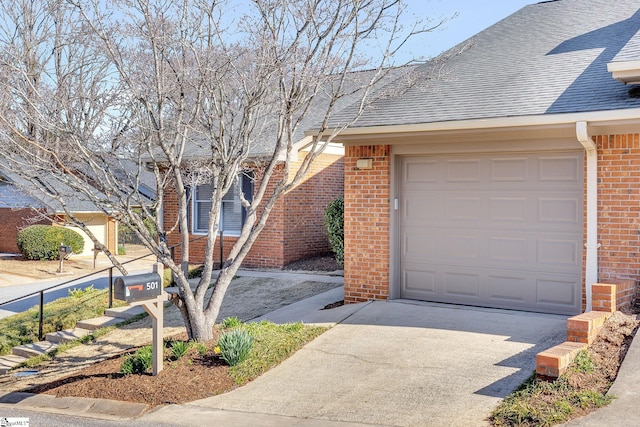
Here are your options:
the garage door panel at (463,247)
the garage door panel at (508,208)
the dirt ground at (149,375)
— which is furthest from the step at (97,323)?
the garage door panel at (508,208)

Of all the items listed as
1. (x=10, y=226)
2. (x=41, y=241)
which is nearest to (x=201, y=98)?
(x=41, y=241)

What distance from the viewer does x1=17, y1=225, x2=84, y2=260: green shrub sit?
76.2 feet

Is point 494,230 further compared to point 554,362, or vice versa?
point 494,230

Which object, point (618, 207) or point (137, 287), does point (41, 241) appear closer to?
point (137, 287)

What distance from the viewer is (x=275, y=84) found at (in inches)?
370

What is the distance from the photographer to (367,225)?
10.8 metres

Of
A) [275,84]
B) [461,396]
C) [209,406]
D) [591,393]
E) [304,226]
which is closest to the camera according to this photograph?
[591,393]

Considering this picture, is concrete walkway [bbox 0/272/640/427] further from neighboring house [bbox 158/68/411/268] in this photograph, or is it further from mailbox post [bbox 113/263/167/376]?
neighboring house [bbox 158/68/411/268]

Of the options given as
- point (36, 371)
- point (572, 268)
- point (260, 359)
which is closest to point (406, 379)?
point (260, 359)

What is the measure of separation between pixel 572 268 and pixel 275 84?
481cm

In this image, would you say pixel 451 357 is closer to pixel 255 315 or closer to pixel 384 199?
pixel 384 199

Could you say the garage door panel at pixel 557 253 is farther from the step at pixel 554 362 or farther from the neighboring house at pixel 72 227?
the neighboring house at pixel 72 227

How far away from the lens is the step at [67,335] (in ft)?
36.9

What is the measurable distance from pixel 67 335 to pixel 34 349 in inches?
A: 22.1
